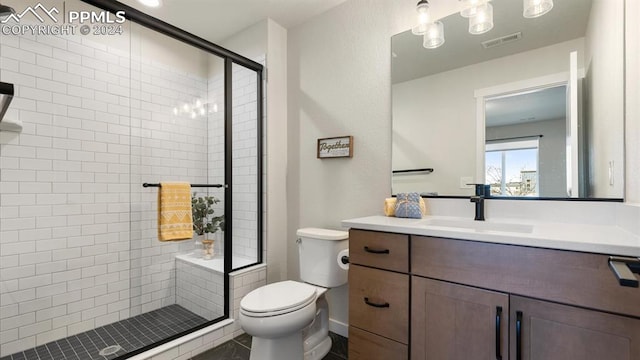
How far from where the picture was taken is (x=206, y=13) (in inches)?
90.6

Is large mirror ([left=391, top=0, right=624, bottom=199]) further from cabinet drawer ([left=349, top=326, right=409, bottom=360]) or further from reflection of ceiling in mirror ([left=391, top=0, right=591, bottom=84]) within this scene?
cabinet drawer ([left=349, top=326, right=409, bottom=360])

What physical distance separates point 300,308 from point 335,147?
115 centimetres

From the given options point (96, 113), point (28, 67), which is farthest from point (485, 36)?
A: point (28, 67)

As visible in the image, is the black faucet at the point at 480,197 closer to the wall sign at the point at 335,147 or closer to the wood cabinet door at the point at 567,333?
the wood cabinet door at the point at 567,333

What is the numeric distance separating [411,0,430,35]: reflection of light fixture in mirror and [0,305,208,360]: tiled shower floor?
2534 mm

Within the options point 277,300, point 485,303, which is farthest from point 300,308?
point 485,303

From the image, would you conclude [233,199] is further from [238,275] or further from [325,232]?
[325,232]

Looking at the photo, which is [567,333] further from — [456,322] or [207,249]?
[207,249]

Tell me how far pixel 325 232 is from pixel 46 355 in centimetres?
197

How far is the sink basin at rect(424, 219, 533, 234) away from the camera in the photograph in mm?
1348

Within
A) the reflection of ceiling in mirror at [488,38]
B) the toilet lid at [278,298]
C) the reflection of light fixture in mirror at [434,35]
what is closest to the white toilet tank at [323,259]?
the toilet lid at [278,298]

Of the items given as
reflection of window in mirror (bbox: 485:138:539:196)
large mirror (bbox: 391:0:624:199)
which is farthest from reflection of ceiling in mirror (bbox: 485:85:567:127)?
reflection of window in mirror (bbox: 485:138:539:196)

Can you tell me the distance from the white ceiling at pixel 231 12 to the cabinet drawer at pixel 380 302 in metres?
1.98

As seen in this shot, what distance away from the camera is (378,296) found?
1313 millimetres
